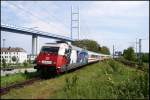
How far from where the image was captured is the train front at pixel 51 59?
28.4 m

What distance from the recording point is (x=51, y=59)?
94.2ft

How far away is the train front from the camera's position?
28367 mm

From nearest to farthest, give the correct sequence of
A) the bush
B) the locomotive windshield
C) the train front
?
the bush → the train front → the locomotive windshield

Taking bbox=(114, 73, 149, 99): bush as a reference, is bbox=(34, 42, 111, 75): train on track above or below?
above

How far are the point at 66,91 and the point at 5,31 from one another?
3178 inches

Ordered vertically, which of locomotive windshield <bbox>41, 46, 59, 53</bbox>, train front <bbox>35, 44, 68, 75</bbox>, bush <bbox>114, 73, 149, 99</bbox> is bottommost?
bush <bbox>114, 73, 149, 99</bbox>

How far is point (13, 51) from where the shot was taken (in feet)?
504

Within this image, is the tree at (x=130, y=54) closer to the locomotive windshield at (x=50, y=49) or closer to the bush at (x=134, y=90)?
the locomotive windshield at (x=50, y=49)

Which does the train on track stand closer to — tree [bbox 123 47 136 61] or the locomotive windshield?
the locomotive windshield

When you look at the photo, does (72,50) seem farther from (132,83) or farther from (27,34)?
(27,34)

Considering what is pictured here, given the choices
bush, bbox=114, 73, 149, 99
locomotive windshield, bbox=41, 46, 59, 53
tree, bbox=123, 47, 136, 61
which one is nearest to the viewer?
bush, bbox=114, 73, 149, 99

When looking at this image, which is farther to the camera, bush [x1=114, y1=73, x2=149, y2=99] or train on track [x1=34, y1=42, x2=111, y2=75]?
train on track [x1=34, y1=42, x2=111, y2=75]

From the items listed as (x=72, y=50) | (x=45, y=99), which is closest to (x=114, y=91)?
(x=45, y=99)

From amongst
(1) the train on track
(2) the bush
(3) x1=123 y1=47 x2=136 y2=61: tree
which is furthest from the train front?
(3) x1=123 y1=47 x2=136 y2=61: tree
